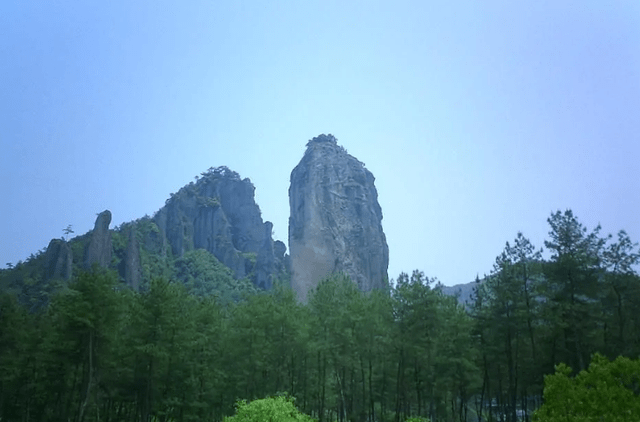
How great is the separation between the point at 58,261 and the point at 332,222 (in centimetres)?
6253

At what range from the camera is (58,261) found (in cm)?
10031

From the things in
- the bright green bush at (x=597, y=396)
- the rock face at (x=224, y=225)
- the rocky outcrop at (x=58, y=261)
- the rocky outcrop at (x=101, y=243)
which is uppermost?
the rock face at (x=224, y=225)

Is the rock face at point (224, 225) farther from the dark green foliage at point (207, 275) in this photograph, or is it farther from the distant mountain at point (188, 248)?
the dark green foliage at point (207, 275)

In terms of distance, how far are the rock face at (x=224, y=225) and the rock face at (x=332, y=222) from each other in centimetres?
1889

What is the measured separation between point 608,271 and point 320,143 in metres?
116

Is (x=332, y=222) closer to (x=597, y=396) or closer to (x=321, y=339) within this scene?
(x=321, y=339)

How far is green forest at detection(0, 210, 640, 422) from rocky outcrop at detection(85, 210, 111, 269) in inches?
2611

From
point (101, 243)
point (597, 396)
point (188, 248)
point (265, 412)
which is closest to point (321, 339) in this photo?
point (265, 412)

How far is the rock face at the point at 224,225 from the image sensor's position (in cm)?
14775

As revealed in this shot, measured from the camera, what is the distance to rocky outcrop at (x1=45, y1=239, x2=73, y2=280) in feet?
325

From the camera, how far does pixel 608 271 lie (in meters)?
33.9

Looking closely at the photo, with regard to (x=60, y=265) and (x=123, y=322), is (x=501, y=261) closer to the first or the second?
(x=123, y=322)

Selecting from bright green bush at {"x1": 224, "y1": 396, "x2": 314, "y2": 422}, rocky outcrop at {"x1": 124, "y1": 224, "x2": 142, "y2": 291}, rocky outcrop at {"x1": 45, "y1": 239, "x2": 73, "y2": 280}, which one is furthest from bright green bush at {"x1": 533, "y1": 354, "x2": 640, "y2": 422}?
rocky outcrop at {"x1": 124, "y1": 224, "x2": 142, "y2": 291}

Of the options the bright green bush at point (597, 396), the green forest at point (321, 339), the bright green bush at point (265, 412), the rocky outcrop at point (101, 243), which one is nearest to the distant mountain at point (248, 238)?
the rocky outcrop at point (101, 243)
